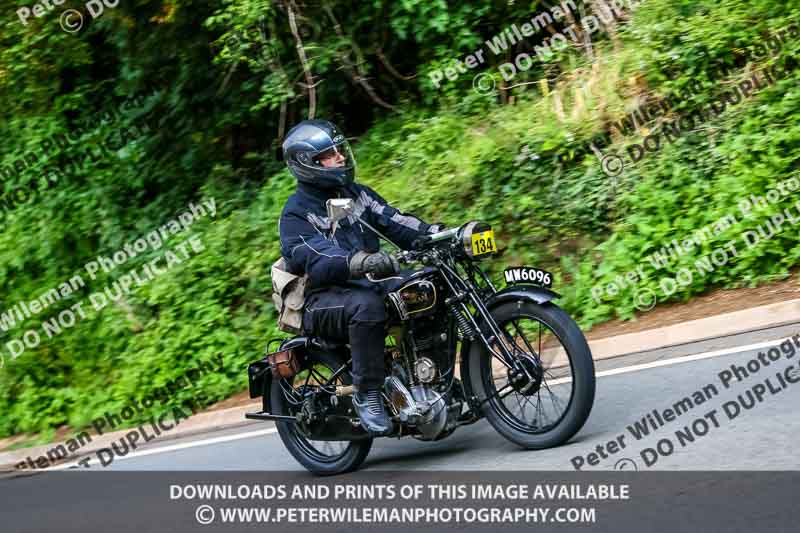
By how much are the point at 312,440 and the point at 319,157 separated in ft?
5.94

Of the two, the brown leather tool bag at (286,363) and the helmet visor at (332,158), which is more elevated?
the helmet visor at (332,158)

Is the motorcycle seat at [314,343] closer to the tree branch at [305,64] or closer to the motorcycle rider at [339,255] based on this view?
the motorcycle rider at [339,255]

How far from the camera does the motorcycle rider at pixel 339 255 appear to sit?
5.82 meters

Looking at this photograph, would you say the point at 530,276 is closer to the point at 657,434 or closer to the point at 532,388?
the point at 532,388

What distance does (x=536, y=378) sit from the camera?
560cm

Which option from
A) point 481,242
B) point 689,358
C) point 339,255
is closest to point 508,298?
point 481,242

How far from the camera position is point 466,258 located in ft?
19.1

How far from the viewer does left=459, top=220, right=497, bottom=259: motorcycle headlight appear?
18.6ft

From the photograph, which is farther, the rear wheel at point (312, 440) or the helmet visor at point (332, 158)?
the rear wheel at point (312, 440)

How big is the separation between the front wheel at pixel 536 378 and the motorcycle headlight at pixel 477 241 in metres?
0.33

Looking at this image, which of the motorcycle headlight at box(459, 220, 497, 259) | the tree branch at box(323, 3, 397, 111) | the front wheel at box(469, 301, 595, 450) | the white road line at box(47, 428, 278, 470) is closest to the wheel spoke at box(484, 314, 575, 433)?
the front wheel at box(469, 301, 595, 450)

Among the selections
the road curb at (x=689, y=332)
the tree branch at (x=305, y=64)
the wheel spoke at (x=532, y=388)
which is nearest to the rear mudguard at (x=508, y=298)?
the wheel spoke at (x=532, y=388)

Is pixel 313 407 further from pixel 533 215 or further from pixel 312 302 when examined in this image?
pixel 533 215

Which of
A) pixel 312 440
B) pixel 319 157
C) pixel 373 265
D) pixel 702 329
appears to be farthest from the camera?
pixel 702 329
